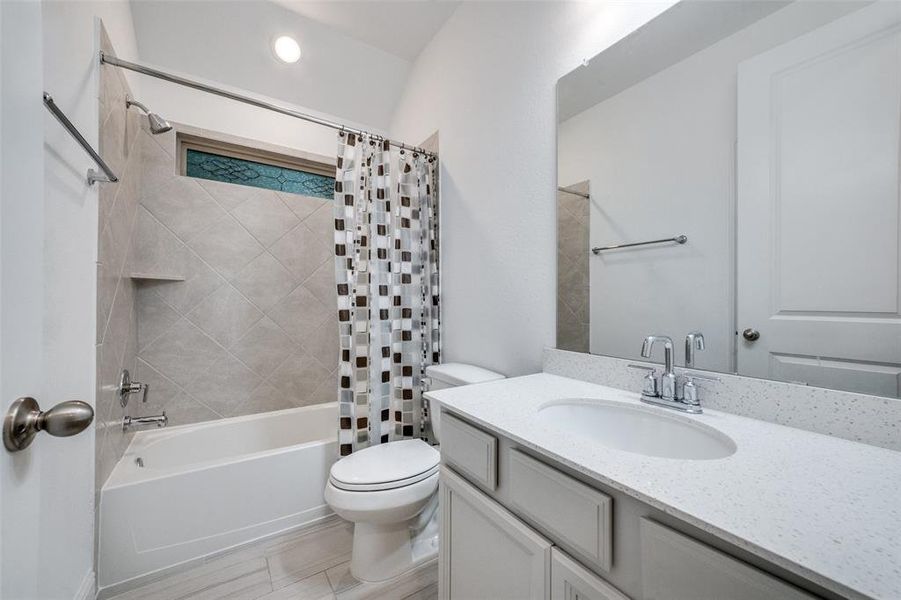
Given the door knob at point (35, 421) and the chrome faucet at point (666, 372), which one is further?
the chrome faucet at point (666, 372)

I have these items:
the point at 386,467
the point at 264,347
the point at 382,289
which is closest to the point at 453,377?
the point at 386,467

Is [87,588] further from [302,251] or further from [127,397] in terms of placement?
[302,251]

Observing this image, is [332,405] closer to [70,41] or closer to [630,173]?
[70,41]

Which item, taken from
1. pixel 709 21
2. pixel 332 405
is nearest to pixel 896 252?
pixel 709 21

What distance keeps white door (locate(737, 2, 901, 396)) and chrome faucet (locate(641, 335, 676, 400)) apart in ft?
0.50

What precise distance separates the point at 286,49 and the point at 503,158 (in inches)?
61.2

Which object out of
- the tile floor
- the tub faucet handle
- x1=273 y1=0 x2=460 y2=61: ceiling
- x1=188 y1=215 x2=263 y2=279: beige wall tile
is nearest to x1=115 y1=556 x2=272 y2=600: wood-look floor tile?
the tile floor

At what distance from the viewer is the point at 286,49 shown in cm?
211

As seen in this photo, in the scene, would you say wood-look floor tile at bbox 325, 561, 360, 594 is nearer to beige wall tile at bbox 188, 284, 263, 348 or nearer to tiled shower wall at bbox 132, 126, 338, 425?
tiled shower wall at bbox 132, 126, 338, 425

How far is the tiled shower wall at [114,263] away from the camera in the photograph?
4.45 feet

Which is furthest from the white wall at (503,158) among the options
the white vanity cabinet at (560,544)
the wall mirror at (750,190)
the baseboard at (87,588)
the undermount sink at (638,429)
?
the baseboard at (87,588)

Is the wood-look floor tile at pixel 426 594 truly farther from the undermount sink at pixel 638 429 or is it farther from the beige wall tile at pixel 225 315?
the beige wall tile at pixel 225 315

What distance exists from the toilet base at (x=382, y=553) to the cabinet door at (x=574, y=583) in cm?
93

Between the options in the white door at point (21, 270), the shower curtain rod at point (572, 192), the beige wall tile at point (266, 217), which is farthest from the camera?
the beige wall tile at point (266, 217)
